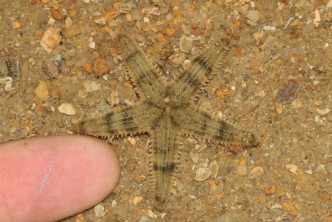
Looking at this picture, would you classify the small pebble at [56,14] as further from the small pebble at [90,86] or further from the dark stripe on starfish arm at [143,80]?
the dark stripe on starfish arm at [143,80]

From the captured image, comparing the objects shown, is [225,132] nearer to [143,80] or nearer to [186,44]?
[143,80]

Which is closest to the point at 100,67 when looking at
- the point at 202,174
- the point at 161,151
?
the point at 161,151

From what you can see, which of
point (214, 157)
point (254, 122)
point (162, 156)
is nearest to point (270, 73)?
point (254, 122)

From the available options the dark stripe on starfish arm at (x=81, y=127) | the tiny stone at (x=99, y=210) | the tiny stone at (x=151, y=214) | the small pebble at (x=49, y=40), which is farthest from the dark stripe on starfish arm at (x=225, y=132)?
the small pebble at (x=49, y=40)

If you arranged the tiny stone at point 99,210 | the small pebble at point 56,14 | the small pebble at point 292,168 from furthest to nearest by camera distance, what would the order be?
1. the small pebble at point 56,14
2. the tiny stone at point 99,210
3. the small pebble at point 292,168

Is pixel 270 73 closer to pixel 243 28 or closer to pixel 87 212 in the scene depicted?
pixel 243 28

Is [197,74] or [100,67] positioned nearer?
[197,74]
